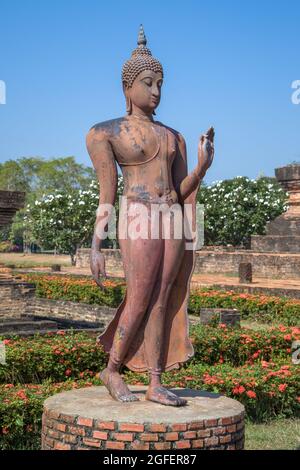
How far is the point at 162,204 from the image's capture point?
452cm

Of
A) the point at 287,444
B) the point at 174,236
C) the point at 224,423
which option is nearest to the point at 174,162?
the point at 174,236

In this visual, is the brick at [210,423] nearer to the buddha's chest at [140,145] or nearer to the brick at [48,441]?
the brick at [48,441]

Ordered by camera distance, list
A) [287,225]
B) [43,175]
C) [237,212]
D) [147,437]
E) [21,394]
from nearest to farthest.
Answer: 1. [147,437]
2. [21,394]
3. [287,225]
4. [237,212]
5. [43,175]

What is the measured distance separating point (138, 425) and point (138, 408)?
33 centimetres

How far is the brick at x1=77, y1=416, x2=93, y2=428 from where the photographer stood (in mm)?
3951

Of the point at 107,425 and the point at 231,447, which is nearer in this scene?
the point at 107,425

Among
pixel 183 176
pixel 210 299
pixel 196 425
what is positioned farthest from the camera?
pixel 210 299

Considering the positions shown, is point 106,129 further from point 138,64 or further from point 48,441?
point 48,441

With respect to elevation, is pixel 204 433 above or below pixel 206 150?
below

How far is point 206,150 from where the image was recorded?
177 inches

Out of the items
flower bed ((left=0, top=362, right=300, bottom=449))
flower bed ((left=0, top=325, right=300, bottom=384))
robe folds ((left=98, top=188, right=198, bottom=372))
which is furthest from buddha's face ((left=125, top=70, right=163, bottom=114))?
flower bed ((left=0, top=325, right=300, bottom=384))

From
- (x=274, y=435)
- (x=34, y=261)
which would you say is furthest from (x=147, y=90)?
(x=34, y=261)

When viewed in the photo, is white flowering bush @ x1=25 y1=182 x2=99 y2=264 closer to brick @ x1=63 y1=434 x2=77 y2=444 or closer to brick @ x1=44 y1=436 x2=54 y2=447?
brick @ x1=44 y1=436 x2=54 y2=447

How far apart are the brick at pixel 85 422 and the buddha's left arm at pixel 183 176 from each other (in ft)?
5.25
